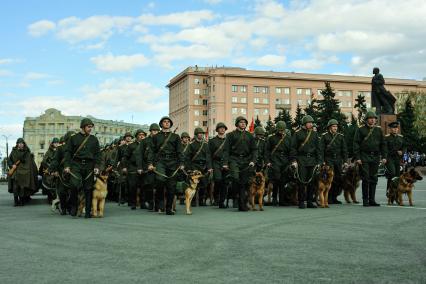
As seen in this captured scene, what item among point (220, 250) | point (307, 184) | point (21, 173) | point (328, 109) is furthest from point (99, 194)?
point (328, 109)

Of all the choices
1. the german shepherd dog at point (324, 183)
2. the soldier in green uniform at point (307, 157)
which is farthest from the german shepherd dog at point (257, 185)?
the german shepherd dog at point (324, 183)

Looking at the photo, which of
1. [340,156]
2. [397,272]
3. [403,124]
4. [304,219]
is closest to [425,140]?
[403,124]

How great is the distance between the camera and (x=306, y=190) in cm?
1598

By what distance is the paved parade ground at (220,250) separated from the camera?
238 inches

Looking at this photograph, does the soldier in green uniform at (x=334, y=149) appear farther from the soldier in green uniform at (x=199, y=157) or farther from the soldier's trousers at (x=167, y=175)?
the soldier's trousers at (x=167, y=175)

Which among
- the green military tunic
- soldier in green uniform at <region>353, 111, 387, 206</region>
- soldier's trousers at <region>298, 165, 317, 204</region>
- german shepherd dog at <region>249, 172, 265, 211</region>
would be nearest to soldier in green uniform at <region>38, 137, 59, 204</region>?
german shepherd dog at <region>249, 172, 265, 211</region>

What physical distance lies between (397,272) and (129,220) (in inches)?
290

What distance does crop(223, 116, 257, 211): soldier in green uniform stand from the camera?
47.4 ft

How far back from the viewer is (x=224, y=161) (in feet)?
48.6

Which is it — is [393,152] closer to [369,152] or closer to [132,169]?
[369,152]

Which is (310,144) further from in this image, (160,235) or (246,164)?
(160,235)

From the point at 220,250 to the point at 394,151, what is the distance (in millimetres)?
9549

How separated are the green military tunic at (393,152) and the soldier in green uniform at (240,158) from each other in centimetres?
388

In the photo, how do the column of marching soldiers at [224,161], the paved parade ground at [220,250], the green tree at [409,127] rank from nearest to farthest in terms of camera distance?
the paved parade ground at [220,250], the column of marching soldiers at [224,161], the green tree at [409,127]
